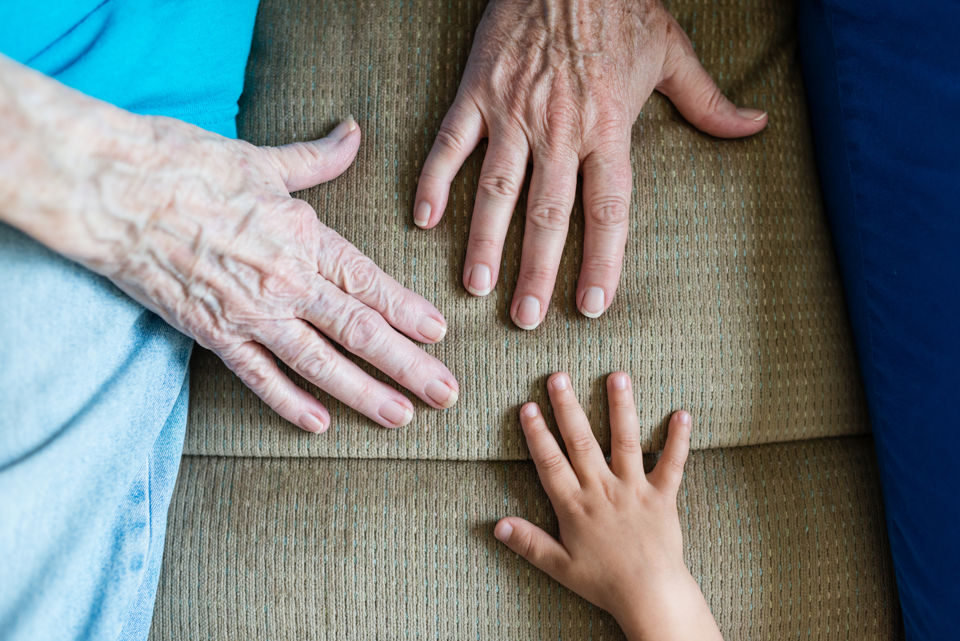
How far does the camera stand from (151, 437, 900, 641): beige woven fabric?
78cm

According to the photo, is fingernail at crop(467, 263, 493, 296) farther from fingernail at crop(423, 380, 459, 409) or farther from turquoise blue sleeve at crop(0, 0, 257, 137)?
turquoise blue sleeve at crop(0, 0, 257, 137)

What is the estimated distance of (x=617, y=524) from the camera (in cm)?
76

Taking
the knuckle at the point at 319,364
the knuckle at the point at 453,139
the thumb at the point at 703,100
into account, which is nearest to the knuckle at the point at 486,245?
the knuckle at the point at 453,139

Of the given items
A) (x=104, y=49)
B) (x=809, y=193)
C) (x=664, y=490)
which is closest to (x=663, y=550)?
(x=664, y=490)

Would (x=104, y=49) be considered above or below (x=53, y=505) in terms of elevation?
above

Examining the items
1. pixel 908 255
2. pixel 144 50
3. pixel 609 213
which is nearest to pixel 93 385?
pixel 144 50

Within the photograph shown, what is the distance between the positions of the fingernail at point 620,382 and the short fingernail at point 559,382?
6cm

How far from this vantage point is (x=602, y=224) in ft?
2.59

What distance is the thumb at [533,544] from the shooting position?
2.49 feet

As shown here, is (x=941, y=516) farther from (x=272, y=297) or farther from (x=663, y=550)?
(x=272, y=297)

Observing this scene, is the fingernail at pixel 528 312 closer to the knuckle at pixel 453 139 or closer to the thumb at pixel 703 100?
the knuckle at pixel 453 139

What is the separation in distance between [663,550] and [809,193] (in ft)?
1.65

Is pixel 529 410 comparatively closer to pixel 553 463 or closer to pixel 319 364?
Answer: pixel 553 463

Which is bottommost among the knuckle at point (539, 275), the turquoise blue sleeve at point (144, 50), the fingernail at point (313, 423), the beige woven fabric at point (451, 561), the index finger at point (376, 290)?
the beige woven fabric at point (451, 561)
